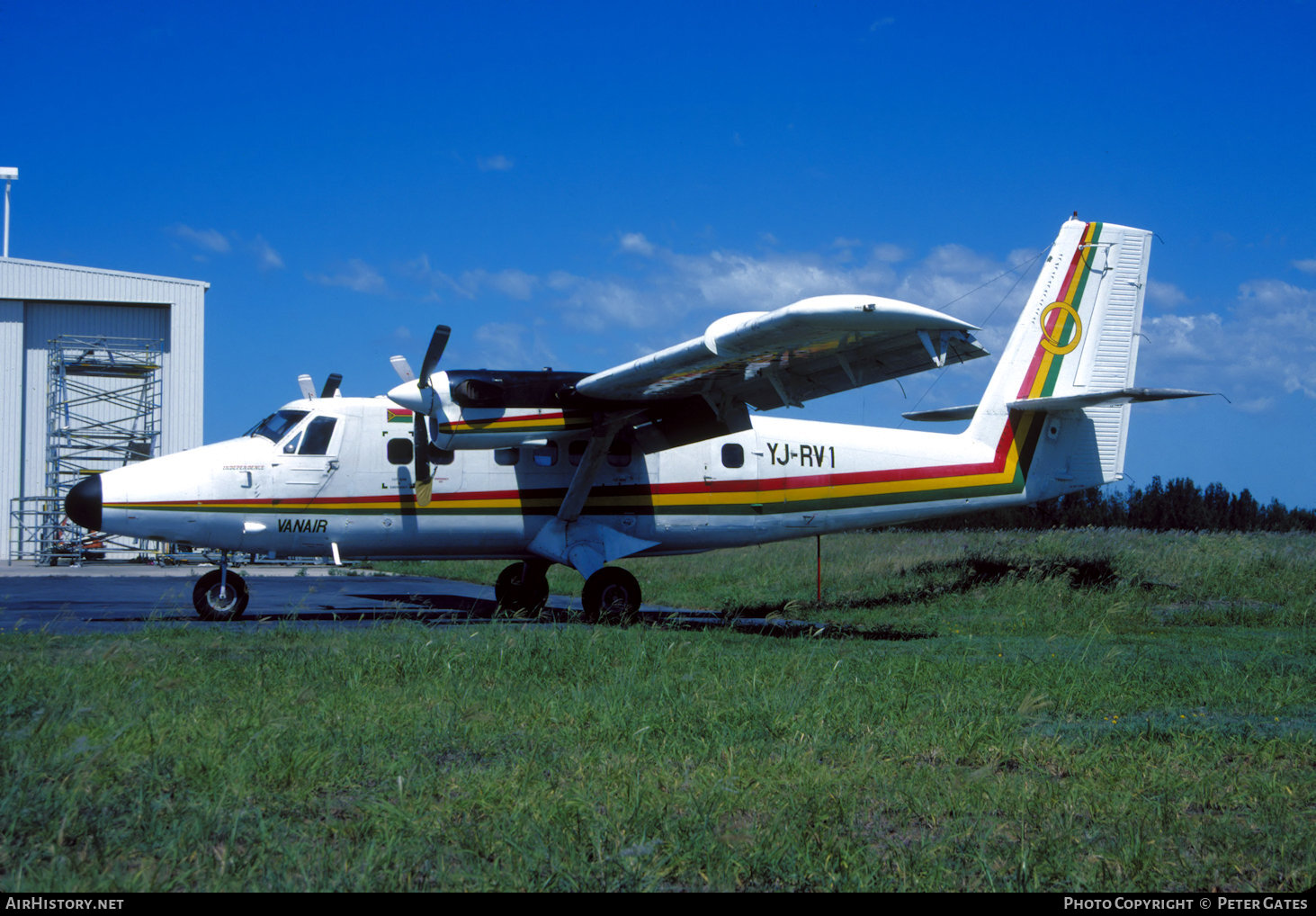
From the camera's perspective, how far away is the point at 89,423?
31.6 meters

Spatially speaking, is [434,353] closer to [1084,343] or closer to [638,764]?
[638,764]

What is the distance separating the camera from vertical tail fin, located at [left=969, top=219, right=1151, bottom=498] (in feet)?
49.4

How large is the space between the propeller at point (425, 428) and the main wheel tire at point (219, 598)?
246 cm

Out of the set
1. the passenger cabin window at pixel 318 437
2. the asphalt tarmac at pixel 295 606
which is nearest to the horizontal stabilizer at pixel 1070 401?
the asphalt tarmac at pixel 295 606

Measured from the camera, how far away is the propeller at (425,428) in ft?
38.4

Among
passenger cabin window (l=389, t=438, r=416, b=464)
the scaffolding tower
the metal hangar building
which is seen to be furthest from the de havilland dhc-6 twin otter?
the metal hangar building

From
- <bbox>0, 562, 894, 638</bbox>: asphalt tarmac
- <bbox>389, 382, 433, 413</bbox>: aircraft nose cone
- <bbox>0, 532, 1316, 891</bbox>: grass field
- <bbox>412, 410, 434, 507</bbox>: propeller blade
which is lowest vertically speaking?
<bbox>0, 562, 894, 638</bbox>: asphalt tarmac

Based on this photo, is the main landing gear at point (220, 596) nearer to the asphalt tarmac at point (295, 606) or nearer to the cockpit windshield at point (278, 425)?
the asphalt tarmac at point (295, 606)

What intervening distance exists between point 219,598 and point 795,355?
7766mm

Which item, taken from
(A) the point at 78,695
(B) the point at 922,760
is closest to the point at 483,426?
(A) the point at 78,695

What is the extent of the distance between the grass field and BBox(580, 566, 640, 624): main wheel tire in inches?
124

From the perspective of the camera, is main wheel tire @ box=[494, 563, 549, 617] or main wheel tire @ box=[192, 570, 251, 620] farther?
main wheel tire @ box=[494, 563, 549, 617]

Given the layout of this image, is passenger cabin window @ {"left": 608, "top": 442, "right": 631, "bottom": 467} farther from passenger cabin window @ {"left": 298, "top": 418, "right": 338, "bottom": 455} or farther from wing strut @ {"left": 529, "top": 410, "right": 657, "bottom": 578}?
passenger cabin window @ {"left": 298, "top": 418, "right": 338, "bottom": 455}
